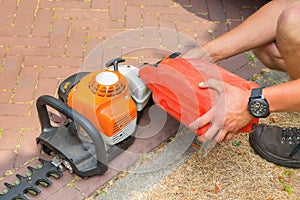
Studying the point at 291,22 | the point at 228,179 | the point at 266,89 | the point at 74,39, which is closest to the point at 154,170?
the point at 228,179

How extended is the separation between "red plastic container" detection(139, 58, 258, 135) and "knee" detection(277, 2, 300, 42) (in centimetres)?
36

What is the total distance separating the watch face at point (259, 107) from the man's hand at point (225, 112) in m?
0.03

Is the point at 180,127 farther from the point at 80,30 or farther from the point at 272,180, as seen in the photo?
the point at 80,30

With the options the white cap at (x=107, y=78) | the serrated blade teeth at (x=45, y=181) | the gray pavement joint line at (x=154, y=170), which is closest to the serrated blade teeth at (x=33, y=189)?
the serrated blade teeth at (x=45, y=181)

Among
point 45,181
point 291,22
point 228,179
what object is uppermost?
point 291,22

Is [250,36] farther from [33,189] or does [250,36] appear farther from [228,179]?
[33,189]

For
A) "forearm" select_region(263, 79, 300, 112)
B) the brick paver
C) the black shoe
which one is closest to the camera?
"forearm" select_region(263, 79, 300, 112)

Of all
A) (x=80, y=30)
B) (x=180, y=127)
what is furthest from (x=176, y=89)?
(x=80, y=30)

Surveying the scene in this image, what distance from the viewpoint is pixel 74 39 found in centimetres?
382

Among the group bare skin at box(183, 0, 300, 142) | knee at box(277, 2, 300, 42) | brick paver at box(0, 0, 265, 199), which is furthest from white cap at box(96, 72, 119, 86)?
knee at box(277, 2, 300, 42)

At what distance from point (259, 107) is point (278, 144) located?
716 mm

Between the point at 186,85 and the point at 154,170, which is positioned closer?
the point at 186,85

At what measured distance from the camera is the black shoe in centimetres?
305

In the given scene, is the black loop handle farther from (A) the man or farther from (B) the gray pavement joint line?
(A) the man
